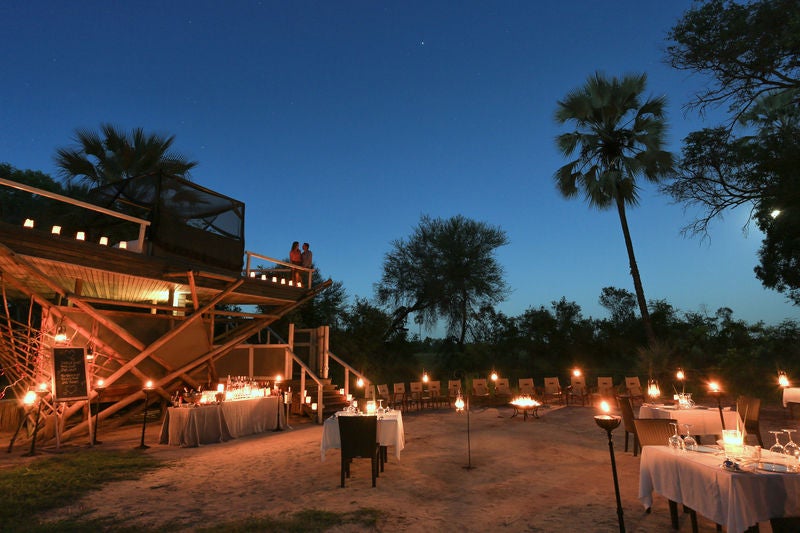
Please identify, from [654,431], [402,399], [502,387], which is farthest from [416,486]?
[502,387]

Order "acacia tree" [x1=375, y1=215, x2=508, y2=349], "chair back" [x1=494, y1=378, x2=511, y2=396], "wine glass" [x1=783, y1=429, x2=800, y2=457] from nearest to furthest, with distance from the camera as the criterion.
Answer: "wine glass" [x1=783, y1=429, x2=800, y2=457], "chair back" [x1=494, y1=378, x2=511, y2=396], "acacia tree" [x1=375, y1=215, x2=508, y2=349]

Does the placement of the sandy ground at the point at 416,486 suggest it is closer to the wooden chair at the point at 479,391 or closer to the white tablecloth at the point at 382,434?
the white tablecloth at the point at 382,434

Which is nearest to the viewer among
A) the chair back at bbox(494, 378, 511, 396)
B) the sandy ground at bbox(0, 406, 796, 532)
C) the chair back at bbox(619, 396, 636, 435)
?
the sandy ground at bbox(0, 406, 796, 532)

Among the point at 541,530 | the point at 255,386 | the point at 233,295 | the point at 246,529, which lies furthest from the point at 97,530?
the point at 233,295

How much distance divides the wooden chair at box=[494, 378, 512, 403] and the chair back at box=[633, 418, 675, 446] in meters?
11.5

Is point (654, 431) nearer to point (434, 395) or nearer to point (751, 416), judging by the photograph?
point (751, 416)

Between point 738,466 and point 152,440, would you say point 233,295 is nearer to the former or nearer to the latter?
point 152,440

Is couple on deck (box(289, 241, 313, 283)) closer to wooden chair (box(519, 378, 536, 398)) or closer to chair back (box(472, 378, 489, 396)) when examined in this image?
chair back (box(472, 378, 489, 396))

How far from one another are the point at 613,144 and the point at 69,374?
59.7ft

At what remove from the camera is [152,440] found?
1056 cm

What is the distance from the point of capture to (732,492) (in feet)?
11.8

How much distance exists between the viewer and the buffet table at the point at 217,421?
9844 mm

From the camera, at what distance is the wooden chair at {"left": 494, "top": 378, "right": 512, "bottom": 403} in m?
16.6

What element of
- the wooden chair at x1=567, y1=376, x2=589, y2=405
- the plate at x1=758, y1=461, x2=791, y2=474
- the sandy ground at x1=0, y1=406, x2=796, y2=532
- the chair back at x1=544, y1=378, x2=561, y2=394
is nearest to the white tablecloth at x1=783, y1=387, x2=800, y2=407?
the sandy ground at x1=0, y1=406, x2=796, y2=532
